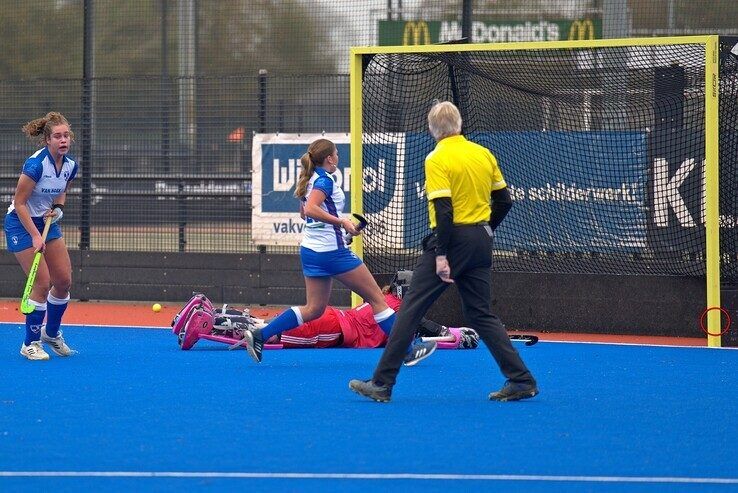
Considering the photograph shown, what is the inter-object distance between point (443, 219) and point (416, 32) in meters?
16.2

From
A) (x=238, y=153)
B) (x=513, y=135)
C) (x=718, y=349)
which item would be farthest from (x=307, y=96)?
(x=718, y=349)

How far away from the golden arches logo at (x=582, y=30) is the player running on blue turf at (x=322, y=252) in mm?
13938

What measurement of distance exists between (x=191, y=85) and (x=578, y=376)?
725 cm

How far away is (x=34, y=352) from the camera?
10.5m

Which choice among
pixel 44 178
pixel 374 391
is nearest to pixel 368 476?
pixel 374 391

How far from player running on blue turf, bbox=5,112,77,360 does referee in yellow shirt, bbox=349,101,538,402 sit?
10.4ft

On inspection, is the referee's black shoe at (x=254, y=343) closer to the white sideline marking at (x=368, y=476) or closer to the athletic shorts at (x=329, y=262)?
the athletic shorts at (x=329, y=262)

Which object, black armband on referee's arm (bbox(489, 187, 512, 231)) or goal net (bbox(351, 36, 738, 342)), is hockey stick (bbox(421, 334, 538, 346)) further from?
black armband on referee's arm (bbox(489, 187, 512, 231))

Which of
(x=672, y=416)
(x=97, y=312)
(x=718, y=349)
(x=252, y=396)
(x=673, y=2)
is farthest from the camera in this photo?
(x=673, y=2)

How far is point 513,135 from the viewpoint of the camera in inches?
511

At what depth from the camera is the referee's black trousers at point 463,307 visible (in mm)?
8211

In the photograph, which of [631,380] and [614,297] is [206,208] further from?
[631,380]

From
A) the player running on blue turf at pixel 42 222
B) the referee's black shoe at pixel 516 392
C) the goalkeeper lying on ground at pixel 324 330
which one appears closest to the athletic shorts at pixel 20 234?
the player running on blue turf at pixel 42 222

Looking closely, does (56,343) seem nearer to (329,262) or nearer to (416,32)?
(329,262)
